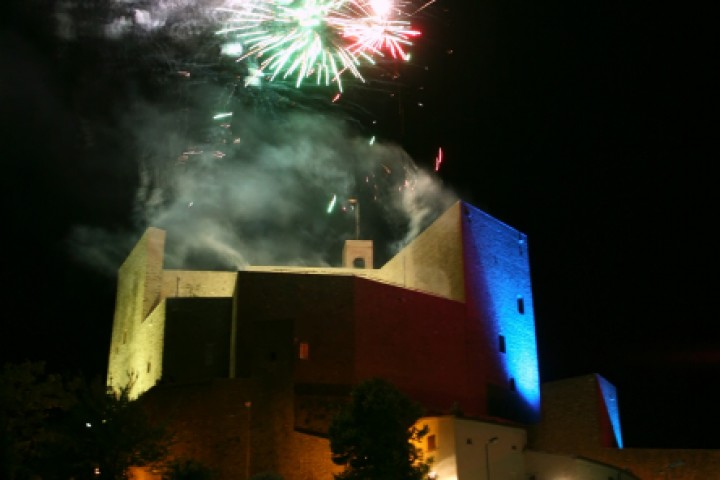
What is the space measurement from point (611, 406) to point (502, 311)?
19.3 ft

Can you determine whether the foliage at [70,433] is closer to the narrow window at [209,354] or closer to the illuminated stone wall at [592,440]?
the narrow window at [209,354]

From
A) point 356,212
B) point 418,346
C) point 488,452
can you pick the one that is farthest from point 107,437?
point 356,212

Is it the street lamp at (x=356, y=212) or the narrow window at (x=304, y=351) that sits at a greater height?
the street lamp at (x=356, y=212)

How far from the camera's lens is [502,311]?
35781 millimetres

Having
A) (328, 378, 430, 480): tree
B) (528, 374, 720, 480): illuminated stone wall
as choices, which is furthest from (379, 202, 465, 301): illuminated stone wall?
(328, 378, 430, 480): tree

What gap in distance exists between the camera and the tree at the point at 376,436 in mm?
23828

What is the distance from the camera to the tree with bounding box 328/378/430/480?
23.8 meters

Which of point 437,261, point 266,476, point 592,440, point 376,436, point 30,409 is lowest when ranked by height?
point 266,476

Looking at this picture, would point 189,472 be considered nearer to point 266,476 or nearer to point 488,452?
point 266,476

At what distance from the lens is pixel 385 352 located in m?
31.3

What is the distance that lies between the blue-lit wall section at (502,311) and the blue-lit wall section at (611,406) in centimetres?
305

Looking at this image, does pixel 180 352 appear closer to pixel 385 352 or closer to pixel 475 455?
pixel 385 352

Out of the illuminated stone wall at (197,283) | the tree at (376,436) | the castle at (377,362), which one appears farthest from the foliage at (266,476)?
the illuminated stone wall at (197,283)

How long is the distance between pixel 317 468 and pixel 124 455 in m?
6.16
